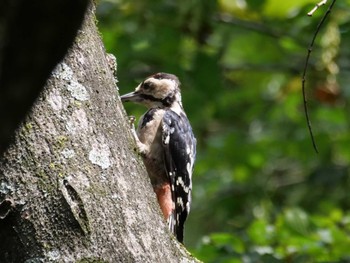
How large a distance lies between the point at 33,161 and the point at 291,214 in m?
3.23

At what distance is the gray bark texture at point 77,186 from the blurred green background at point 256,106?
2.49 meters

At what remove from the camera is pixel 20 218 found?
2.81m

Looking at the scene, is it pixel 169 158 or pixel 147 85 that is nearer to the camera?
pixel 169 158

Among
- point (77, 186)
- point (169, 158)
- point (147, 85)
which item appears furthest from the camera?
point (147, 85)

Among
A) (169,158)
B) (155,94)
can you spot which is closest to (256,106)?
(155,94)

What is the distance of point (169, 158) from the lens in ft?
17.2

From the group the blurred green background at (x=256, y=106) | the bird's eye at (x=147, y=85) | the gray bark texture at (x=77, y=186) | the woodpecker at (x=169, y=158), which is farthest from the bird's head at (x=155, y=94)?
the gray bark texture at (x=77, y=186)

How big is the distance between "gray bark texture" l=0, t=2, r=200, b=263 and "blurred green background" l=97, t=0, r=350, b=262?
2493 mm

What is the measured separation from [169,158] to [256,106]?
135 inches

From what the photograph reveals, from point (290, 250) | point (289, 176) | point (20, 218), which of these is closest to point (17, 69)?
point (20, 218)

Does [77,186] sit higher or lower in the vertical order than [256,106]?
lower

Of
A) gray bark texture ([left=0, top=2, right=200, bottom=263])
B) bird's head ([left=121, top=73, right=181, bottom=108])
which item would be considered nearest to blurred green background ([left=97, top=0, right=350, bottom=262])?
bird's head ([left=121, top=73, right=181, bottom=108])

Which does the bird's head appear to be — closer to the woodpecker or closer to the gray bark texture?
the woodpecker

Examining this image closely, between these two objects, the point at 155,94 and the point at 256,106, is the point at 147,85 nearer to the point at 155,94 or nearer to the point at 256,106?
the point at 155,94
